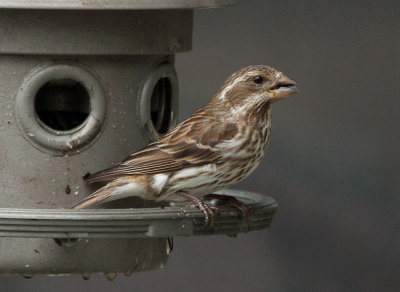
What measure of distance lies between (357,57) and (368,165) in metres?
1.35

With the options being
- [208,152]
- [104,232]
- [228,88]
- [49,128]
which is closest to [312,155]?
[228,88]

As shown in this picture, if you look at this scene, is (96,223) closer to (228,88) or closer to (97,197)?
(97,197)

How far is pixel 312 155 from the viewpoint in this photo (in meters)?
14.0

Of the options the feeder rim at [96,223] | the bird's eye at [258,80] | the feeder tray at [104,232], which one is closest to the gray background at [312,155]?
the feeder tray at [104,232]

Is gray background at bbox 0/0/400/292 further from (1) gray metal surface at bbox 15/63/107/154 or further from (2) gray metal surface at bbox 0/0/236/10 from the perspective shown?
(2) gray metal surface at bbox 0/0/236/10

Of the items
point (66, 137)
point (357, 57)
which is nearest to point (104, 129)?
point (66, 137)

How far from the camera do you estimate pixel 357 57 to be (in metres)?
15.0

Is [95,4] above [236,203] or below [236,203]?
above

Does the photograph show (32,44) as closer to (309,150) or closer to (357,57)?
(309,150)

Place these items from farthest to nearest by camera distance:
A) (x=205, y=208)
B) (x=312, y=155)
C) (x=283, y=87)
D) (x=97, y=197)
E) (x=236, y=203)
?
(x=312, y=155) < (x=283, y=87) < (x=236, y=203) < (x=97, y=197) < (x=205, y=208)

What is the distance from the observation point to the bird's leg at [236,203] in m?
9.36

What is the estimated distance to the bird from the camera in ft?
31.3

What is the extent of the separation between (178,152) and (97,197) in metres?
0.55

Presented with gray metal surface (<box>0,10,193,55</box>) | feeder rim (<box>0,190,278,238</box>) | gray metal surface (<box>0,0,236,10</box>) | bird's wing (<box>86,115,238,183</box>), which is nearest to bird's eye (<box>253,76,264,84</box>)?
bird's wing (<box>86,115,238,183</box>)
